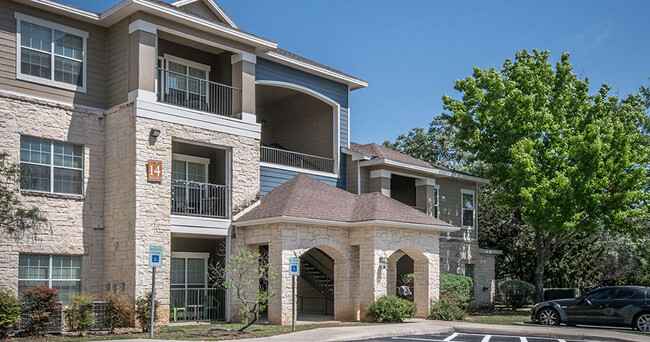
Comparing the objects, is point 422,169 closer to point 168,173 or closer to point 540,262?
point 540,262

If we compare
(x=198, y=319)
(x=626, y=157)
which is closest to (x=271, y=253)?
(x=198, y=319)

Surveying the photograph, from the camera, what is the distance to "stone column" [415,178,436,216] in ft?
103

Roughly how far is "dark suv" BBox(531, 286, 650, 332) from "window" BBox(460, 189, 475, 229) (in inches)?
434

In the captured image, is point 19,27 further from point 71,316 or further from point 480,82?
point 480,82

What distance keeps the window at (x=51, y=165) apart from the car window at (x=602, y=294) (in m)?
16.9

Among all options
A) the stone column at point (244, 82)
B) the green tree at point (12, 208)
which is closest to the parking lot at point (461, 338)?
the stone column at point (244, 82)

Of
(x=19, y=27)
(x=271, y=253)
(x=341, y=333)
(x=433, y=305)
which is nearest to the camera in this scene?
(x=341, y=333)

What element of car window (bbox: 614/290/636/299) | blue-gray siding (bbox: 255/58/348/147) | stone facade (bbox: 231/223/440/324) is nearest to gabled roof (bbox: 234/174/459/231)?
stone facade (bbox: 231/223/440/324)

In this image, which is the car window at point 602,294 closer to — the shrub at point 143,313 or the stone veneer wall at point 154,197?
the stone veneer wall at point 154,197

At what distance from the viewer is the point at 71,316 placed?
1866 cm

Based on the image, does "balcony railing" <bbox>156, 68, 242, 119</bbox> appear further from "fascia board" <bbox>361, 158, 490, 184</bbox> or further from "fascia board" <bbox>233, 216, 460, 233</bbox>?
"fascia board" <bbox>361, 158, 490, 184</bbox>

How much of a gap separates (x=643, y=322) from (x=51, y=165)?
18.8m

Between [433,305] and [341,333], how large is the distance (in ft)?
22.8

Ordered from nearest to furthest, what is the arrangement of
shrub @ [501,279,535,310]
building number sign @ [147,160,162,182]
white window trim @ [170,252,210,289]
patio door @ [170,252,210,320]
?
building number sign @ [147,160,162,182] < patio door @ [170,252,210,320] < white window trim @ [170,252,210,289] < shrub @ [501,279,535,310]
